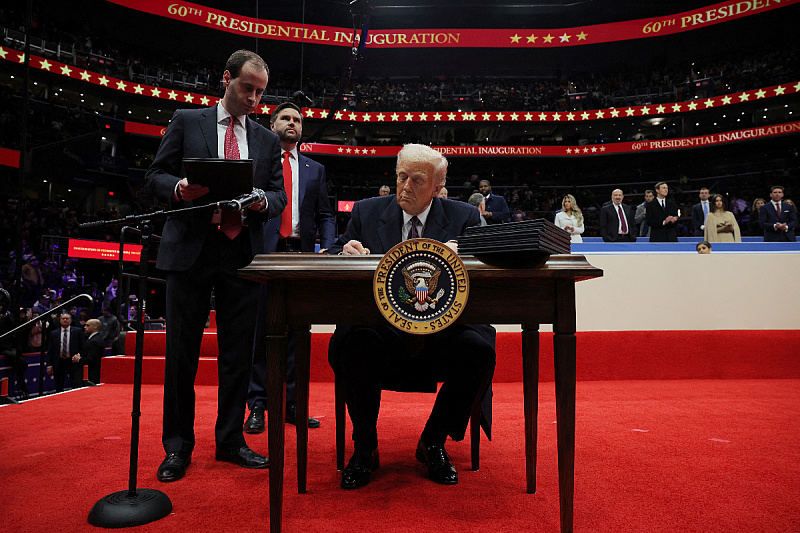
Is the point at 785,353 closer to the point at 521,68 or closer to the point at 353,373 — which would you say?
the point at 353,373

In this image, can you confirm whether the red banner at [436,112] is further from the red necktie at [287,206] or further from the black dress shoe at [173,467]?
the black dress shoe at [173,467]

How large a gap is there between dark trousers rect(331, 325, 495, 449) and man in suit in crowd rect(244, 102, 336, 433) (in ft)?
2.83

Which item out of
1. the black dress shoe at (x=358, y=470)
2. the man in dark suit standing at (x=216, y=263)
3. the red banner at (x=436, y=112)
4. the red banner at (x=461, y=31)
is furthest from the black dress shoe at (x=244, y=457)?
the red banner at (x=461, y=31)

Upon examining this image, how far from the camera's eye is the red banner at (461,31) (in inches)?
568

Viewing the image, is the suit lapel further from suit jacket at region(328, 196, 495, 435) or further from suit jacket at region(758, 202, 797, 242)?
suit jacket at region(758, 202, 797, 242)

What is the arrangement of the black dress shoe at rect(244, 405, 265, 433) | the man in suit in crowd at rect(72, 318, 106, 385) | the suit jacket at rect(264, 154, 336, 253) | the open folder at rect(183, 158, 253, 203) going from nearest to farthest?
the open folder at rect(183, 158, 253, 203) → the black dress shoe at rect(244, 405, 265, 433) → the suit jacket at rect(264, 154, 336, 253) → the man in suit in crowd at rect(72, 318, 106, 385)

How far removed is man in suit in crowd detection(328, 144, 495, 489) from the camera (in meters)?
1.49

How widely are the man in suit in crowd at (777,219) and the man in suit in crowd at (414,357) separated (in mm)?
6549

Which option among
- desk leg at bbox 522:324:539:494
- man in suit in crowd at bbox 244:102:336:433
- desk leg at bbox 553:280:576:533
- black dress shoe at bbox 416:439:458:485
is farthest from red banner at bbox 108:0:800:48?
desk leg at bbox 553:280:576:533

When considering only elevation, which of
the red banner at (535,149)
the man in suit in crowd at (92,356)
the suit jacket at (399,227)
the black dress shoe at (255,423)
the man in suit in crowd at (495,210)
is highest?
the red banner at (535,149)

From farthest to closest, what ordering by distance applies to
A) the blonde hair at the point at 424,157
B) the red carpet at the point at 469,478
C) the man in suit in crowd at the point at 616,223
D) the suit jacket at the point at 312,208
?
the man in suit in crowd at the point at 616,223
the suit jacket at the point at 312,208
the blonde hair at the point at 424,157
the red carpet at the point at 469,478

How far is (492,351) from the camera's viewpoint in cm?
149

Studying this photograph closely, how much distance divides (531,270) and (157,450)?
1.60 m

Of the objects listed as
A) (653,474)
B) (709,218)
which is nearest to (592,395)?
(653,474)
